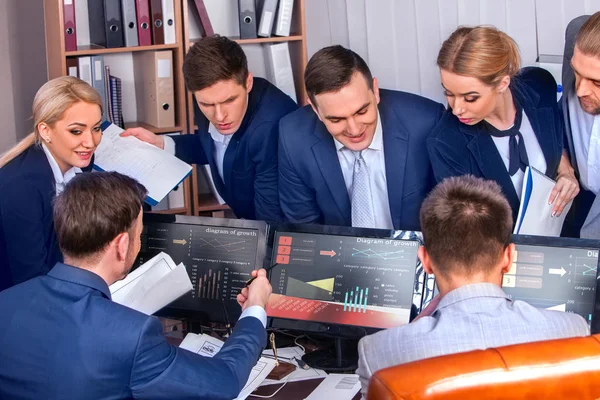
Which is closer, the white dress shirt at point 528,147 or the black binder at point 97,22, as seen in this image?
the white dress shirt at point 528,147

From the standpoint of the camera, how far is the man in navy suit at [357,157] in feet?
8.99

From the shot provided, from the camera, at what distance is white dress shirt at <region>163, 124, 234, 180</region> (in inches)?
131

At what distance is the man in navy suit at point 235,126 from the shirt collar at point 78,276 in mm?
1265

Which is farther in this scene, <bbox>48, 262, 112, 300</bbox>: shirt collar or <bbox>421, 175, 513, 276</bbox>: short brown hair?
<bbox>48, 262, 112, 300</bbox>: shirt collar

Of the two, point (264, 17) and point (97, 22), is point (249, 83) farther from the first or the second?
point (97, 22)

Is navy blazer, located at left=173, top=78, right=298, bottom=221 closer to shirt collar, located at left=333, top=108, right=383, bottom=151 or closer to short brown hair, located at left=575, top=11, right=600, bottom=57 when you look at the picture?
shirt collar, located at left=333, top=108, right=383, bottom=151

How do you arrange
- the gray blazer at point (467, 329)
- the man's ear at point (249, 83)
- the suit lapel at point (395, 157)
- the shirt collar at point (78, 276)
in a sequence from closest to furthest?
the gray blazer at point (467, 329), the shirt collar at point (78, 276), the suit lapel at point (395, 157), the man's ear at point (249, 83)

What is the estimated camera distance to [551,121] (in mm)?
2678

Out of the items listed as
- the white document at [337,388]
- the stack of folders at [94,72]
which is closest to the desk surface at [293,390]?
the white document at [337,388]

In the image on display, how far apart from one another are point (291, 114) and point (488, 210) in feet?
4.64

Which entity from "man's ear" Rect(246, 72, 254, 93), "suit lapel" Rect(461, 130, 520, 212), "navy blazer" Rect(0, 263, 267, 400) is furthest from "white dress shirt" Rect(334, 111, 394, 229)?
"navy blazer" Rect(0, 263, 267, 400)

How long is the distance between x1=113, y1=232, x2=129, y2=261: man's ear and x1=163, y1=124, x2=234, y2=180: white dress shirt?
52.3 inches

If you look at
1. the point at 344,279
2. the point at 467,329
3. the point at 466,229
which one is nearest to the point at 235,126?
the point at 344,279

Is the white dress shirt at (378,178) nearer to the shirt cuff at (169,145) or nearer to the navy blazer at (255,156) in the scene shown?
the navy blazer at (255,156)
